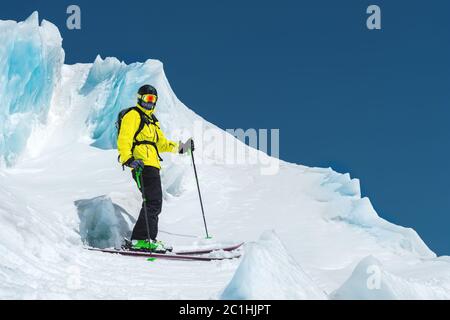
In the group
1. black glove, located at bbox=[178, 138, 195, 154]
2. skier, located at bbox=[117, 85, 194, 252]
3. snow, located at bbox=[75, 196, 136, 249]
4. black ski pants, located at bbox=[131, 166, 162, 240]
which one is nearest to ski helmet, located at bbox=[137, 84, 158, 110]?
skier, located at bbox=[117, 85, 194, 252]

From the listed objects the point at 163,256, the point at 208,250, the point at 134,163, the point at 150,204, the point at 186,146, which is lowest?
the point at 208,250

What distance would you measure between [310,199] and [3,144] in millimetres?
6365

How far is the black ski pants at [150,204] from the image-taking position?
6.29m

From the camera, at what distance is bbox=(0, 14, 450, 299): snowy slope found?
10.6 feet

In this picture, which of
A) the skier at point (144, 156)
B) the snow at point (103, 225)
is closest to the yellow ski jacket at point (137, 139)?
the skier at point (144, 156)

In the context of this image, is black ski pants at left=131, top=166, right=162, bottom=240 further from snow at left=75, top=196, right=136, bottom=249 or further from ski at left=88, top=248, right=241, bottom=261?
snow at left=75, top=196, right=136, bottom=249

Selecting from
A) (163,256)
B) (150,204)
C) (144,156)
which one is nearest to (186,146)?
(144,156)

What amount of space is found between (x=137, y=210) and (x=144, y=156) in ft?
7.96

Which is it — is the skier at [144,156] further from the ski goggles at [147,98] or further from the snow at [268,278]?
the snow at [268,278]

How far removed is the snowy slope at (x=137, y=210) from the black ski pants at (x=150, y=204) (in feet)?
2.49

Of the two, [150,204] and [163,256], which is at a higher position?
[150,204]

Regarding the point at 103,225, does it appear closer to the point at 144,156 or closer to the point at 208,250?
the point at 144,156

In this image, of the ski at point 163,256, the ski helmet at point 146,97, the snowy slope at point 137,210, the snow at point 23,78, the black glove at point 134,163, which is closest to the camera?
the snowy slope at point 137,210

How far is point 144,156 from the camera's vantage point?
254 inches
